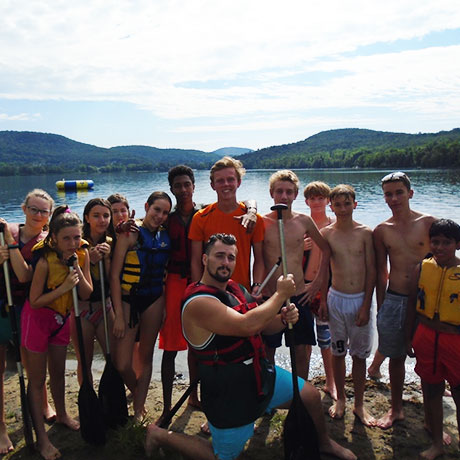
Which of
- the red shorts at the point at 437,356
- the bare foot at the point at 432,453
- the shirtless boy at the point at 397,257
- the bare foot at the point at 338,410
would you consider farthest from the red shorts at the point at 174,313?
the bare foot at the point at 432,453

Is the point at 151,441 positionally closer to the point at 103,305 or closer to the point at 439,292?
the point at 103,305

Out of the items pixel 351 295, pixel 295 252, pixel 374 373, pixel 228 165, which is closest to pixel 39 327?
pixel 228 165

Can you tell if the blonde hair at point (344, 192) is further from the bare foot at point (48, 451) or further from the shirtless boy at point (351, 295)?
the bare foot at point (48, 451)

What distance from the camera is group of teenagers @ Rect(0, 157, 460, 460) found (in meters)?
3.51

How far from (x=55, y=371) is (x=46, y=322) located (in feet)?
2.07

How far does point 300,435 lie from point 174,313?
2022 mm

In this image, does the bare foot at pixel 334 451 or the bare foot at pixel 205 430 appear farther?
the bare foot at pixel 205 430

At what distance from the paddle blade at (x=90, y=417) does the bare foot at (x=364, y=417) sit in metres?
3.01

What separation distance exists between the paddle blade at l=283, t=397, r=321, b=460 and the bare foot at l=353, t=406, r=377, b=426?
129 centimetres

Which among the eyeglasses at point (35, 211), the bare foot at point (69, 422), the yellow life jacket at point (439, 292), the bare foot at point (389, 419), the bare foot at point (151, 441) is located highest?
the eyeglasses at point (35, 211)

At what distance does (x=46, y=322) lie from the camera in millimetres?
4227

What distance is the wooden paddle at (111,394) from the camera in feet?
14.8

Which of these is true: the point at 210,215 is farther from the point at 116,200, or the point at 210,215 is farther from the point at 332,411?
the point at 332,411

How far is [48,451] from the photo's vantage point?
4207mm
